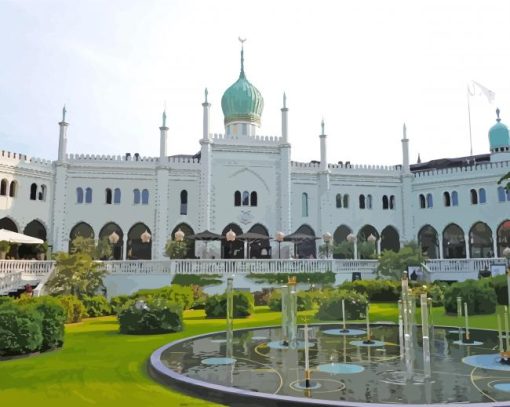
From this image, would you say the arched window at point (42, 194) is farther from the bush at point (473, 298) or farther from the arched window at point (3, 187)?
the bush at point (473, 298)

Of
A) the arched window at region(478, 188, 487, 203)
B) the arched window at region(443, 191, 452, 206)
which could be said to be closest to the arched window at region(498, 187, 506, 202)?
the arched window at region(478, 188, 487, 203)

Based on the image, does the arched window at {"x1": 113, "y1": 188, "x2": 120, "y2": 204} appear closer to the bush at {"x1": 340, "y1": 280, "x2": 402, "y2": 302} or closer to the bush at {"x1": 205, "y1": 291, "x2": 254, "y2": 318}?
the bush at {"x1": 340, "y1": 280, "x2": 402, "y2": 302}

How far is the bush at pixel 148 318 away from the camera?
17.0 m

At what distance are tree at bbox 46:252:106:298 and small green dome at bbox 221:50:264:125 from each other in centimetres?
2493

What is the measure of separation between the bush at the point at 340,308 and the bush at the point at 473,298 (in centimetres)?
431

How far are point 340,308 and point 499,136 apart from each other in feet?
125

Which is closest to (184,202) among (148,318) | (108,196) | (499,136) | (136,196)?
(136,196)

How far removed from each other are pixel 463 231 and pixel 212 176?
78.9 feet

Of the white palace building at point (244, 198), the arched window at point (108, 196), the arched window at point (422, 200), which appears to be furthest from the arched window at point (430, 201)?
the arched window at point (108, 196)

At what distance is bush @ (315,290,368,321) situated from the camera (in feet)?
67.6

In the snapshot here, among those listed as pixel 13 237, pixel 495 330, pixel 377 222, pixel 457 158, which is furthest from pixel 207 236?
pixel 457 158

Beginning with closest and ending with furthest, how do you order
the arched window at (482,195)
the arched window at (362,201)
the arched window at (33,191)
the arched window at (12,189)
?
the arched window at (12,189), the arched window at (33,191), the arched window at (482,195), the arched window at (362,201)

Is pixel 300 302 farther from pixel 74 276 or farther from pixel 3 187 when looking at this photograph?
pixel 3 187

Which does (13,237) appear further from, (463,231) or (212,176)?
(463,231)
